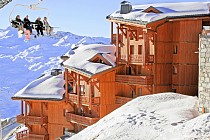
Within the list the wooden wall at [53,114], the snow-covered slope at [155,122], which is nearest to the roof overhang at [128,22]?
the snow-covered slope at [155,122]

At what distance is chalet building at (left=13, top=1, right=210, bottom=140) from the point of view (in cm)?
2767

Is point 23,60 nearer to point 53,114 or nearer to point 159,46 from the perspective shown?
point 53,114

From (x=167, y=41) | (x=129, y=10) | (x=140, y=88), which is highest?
(x=129, y=10)

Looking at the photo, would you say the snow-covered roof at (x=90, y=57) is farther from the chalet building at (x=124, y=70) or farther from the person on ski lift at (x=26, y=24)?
the person on ski lift at (x=26, y=24)

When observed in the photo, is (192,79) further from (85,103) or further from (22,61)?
(22,61)

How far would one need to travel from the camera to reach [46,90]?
35625 millimetres

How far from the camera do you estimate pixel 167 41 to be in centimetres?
2862

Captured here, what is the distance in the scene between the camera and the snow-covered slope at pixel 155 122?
1471cm

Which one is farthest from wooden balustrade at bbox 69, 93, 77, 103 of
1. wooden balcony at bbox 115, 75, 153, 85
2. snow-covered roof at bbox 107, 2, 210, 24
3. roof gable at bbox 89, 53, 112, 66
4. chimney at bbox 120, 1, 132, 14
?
chimney at bbox 120, 1, 132, 14

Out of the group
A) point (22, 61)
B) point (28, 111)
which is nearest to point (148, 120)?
point (28, 111)

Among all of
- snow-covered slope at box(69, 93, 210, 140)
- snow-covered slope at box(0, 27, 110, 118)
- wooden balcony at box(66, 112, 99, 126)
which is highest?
snow-covered slope at box(69, 93, 210, 140)

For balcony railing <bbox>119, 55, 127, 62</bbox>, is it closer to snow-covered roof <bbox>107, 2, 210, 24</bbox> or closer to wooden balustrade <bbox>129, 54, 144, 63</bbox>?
wooden balustrade <bbox>129, 54, 144, 63</bbox>

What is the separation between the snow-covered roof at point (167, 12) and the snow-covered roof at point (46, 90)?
8812 millimetres

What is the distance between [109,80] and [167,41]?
19.1ft
